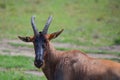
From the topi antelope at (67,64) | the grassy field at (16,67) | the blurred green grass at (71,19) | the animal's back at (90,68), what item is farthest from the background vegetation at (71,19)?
the animal's back at (90,68)

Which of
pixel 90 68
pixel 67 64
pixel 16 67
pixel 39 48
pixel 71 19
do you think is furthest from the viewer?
pixel 71 19

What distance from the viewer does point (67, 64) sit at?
13.1 metres

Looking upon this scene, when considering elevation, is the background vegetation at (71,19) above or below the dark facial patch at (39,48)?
below

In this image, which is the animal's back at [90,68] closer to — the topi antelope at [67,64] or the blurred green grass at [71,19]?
the topi antelope at [67,64]

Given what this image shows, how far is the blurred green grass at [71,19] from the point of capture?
3061cm

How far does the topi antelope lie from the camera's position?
1262 centimetres

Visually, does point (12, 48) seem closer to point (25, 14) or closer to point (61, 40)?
point (61, 40)

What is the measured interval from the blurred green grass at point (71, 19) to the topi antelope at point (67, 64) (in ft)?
48.6

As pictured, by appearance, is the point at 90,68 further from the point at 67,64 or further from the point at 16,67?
the point at 16,67

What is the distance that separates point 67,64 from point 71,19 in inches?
929

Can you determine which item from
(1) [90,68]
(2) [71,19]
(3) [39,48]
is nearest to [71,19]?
(2) [71,19]

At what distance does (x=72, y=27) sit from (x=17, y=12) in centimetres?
567

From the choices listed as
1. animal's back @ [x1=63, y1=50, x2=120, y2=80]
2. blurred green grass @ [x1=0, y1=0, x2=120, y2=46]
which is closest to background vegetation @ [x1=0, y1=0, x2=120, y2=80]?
blurred green grass @ [x1=0, y1=0, x2=120, y2=46]

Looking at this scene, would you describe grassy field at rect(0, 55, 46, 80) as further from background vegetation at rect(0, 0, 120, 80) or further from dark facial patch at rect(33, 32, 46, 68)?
dark facial patch at rect(33, 32, 46, 68)
